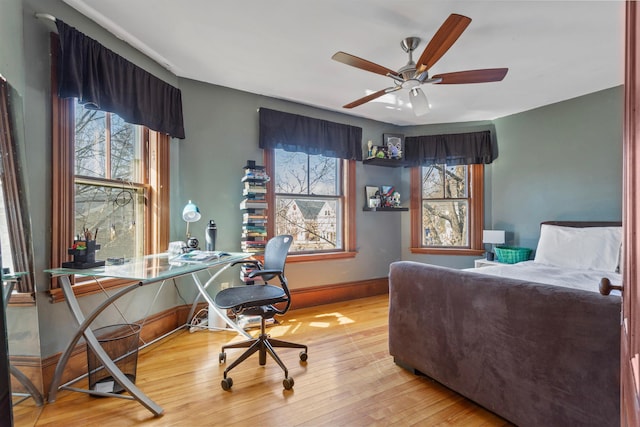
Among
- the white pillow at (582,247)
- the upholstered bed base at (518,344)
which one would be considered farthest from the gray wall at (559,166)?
the upholstered bed base at (518,344)

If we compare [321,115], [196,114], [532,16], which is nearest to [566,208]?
[532,16]

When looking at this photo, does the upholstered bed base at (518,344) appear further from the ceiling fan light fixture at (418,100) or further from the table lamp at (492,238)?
the table lamp at (492,238)

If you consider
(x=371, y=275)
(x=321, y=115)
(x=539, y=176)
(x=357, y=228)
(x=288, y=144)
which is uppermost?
(x=321, y=115)

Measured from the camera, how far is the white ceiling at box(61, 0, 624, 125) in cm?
200

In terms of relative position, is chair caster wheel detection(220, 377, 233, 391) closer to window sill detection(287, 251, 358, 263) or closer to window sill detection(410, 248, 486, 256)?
window sill detection(287, 251, 358, 263)

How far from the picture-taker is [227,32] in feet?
7.47

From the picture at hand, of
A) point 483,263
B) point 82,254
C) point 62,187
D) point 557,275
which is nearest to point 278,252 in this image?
point 82,254

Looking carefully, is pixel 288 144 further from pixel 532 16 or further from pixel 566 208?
pixel 566 208

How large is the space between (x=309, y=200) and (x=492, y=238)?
2.39 m

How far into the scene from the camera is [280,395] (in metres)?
1.89

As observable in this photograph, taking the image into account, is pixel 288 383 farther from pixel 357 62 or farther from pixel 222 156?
pixel 222 156

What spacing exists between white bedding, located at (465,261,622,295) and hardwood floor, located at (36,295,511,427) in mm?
1094

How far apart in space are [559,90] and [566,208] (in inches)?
52.2

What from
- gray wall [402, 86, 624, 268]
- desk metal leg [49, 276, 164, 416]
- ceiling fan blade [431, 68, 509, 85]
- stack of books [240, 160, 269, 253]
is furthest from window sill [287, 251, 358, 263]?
ceiling fan blade [431, 68, 509, 85]
